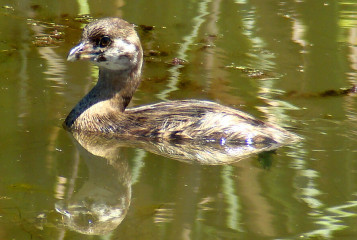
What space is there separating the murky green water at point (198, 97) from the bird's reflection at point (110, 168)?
0.02 m

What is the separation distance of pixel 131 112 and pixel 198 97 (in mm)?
1060

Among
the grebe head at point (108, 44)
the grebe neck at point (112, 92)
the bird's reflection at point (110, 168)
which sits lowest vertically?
the bird's reflection at point (110, 168)

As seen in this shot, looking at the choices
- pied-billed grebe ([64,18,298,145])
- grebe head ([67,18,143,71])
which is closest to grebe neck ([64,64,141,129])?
pied-billed grebe ([64,18,298,145])

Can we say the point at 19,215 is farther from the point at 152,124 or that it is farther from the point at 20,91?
the point at 20,91

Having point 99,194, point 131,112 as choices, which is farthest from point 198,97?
point 99,194

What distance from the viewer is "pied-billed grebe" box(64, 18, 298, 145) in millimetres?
7656

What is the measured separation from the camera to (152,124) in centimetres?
778

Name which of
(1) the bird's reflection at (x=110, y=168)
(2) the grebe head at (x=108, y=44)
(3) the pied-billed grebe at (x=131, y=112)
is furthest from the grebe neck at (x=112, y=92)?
→ (1) the bird's reflection at (x=110, y=168)

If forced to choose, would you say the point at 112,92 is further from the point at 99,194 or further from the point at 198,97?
the point at 99,194

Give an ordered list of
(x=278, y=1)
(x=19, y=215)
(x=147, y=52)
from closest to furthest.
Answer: (x=19, y=215) < (x=147, y=52) < (x=278, y=1)

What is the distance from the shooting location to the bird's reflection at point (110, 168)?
19.4 ft

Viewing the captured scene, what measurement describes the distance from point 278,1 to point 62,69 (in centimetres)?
414

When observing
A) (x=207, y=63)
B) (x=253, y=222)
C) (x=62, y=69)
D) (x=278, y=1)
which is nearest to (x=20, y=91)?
(x=62, y=69)

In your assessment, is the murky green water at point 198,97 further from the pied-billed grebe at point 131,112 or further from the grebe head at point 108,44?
the grebe head at point 108,44
